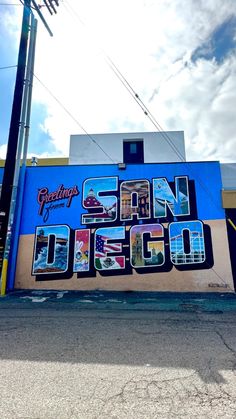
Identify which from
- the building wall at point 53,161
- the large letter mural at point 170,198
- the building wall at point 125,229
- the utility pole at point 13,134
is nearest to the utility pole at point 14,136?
the utility pole at point 13,134

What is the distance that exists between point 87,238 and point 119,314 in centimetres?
453

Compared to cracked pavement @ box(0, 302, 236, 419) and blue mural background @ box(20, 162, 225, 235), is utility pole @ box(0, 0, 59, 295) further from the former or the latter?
cracked pavement @ box(0, 302, 236, 419)

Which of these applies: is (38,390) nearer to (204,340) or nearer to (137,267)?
(204,340)

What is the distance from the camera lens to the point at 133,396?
2734 millimetres

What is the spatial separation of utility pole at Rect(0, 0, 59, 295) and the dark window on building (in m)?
12.8

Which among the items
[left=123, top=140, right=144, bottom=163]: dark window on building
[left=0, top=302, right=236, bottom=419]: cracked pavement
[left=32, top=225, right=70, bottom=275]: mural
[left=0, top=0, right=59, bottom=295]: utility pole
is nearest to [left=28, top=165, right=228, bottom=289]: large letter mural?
[left=32, top=225, right=70, bottom=275]: mural

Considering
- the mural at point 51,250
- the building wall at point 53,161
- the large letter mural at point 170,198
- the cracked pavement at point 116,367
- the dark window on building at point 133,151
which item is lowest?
the cracked pavement at point 116,367

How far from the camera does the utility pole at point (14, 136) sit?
Result: 9.10 m

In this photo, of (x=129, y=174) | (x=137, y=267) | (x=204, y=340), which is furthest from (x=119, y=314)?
(x=129, y=174)

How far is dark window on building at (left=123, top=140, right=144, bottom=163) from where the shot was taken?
73.6ft
